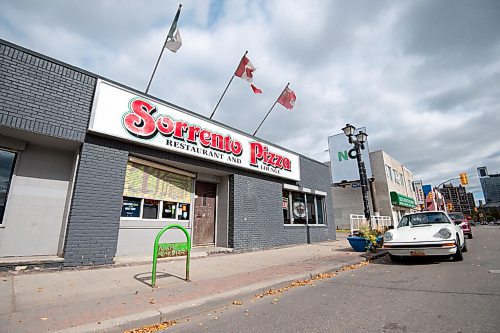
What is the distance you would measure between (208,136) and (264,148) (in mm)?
3430

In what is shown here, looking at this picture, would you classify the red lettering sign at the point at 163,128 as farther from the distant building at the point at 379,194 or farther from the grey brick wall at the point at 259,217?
the distant building at the point at 379,194

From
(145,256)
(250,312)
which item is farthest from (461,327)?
(145,256)

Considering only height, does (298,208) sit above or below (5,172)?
below

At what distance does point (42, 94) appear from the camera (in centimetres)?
626

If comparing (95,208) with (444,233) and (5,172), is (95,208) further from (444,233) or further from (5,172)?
(444,233)

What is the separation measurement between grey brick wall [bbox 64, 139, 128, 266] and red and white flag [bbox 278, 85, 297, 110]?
26.6 ft

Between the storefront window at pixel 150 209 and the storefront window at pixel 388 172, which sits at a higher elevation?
the storefront window at pixel 388 172

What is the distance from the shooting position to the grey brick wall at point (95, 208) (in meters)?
6.20

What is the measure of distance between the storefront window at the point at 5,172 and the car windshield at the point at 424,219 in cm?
1149

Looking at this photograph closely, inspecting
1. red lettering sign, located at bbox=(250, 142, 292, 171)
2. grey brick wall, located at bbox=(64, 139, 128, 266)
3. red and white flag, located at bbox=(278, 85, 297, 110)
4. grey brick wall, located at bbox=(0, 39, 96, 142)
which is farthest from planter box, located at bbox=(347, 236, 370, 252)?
grey brick wall, located at bbox=(0, 39, 96, 142)

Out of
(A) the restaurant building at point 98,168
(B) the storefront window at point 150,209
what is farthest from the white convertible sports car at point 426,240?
(B) the storefront window at point 150,209

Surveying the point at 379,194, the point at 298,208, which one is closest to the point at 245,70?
the point at 298,208

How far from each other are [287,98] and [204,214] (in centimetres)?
698

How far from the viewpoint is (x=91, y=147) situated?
6.82m
